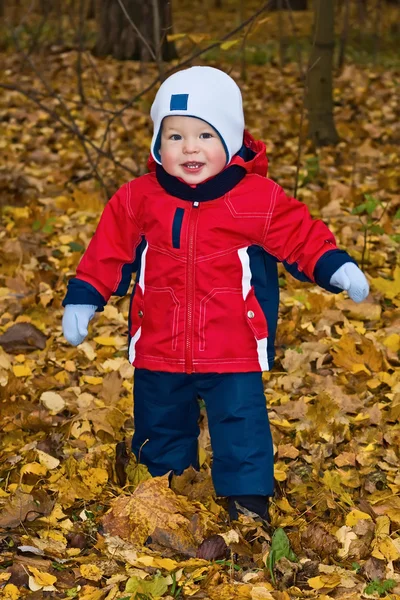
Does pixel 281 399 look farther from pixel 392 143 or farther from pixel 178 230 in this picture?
pixel 392 143

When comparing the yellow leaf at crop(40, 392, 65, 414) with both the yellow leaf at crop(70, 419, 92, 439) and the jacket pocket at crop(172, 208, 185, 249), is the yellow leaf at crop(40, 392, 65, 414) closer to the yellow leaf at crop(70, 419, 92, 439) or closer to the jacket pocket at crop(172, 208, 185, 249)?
the yellow leaf at crop(70, 419, 92, 439)

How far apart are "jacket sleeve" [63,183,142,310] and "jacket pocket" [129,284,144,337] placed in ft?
0.23

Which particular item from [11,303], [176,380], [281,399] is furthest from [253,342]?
[11,303]

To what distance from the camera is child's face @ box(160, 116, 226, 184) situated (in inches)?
97.3

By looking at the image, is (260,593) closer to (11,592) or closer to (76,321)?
(11,592)

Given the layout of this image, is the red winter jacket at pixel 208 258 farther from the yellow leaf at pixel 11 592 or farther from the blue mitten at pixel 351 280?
the yellow leaf at pixel 11 592

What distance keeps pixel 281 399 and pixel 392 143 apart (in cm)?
455

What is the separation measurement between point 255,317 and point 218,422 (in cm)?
37

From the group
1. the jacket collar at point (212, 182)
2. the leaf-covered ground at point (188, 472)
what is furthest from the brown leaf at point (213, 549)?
the jacket collar at point (212, 182)

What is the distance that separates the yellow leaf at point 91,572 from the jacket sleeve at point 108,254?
78 cm

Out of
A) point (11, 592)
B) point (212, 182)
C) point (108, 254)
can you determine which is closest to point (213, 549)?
point (11, 592)

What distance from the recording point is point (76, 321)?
8.50 feet

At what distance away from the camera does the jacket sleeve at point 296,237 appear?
249 centimetres

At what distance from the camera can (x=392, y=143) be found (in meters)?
7.37
